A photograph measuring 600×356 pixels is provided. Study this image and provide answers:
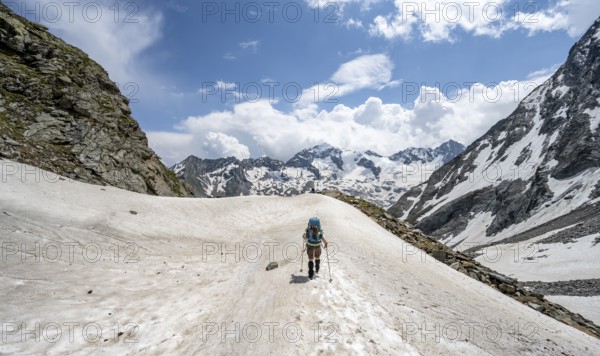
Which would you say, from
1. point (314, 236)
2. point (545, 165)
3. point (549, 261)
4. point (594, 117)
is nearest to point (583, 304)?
point (549, 261)

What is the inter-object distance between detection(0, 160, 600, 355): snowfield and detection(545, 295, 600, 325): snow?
3013cm

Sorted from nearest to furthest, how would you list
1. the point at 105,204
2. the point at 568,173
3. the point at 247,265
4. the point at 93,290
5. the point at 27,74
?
the point at 93,290 < the point at 247,265 < the point at 105,204 < the point at 27,74 < the point at 568,173

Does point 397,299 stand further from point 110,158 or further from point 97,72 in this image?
point 97,72

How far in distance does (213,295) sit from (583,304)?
4905 centimetres

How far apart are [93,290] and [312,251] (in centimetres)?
936

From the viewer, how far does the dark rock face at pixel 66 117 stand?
108ft

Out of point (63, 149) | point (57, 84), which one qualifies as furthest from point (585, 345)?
point (57, 84)

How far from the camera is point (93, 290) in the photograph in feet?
45.6

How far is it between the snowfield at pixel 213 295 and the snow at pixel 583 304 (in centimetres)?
3013

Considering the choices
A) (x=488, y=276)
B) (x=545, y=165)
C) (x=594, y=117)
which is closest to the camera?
(x=488, y=276)

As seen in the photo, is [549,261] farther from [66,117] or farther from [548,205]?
[66,117]

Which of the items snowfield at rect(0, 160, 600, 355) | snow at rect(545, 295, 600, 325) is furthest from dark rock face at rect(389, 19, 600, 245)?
snowfield at rect(0, 160, 600, 355)

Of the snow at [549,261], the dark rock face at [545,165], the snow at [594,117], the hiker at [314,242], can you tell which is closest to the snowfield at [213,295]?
the hiker at [314,242]

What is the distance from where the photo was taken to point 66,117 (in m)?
38.2
